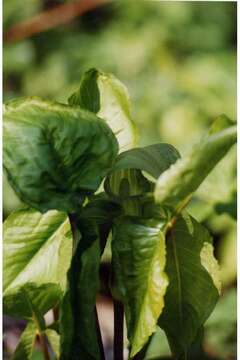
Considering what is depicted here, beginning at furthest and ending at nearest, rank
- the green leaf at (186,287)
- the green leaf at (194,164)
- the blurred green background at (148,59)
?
the blurred green background at (148,59) < the green leaf at (186,287) < the green leaf at (194,164)

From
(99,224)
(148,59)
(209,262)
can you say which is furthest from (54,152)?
(148,59)

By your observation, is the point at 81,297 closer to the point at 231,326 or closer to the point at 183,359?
the point at 183,359

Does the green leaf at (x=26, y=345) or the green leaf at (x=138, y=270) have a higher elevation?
the green leaf at (x=138, y=270)

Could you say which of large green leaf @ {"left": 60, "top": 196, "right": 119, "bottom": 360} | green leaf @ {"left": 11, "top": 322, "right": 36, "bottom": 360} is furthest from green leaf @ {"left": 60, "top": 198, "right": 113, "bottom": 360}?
green leaf @ {"left": 11, "top": 322, "right": 36, "bottom": 360}

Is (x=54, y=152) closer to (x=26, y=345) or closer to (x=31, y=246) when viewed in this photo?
(x=31, y=246)

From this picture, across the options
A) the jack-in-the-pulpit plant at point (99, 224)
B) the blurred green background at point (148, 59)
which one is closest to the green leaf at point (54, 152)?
the jack-in-the-pulpit plant at point (99, 224)

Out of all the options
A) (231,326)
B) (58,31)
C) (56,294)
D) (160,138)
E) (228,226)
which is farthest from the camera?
(58,31)

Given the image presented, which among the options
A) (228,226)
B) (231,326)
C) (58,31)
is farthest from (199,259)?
(58,31)

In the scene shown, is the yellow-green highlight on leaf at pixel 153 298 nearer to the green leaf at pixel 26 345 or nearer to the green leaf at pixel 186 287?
the green leaf at pixel 186 287
